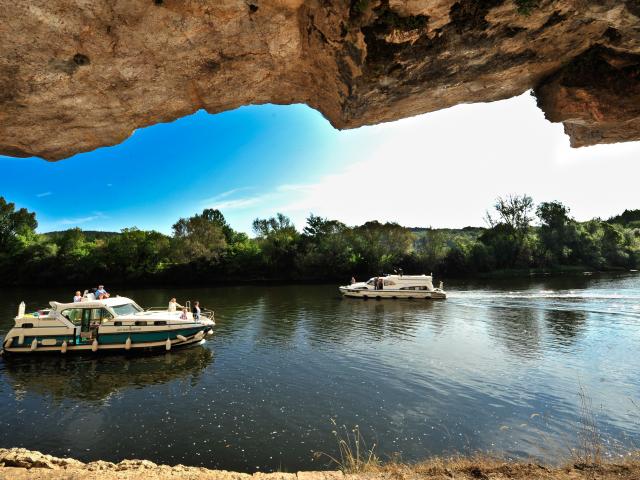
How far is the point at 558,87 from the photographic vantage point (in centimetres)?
666

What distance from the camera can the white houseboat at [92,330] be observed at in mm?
21500

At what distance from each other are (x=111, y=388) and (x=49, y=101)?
573 inches

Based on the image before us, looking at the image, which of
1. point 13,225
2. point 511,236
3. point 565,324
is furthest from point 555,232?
point 13,225

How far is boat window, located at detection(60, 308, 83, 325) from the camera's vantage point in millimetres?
22328

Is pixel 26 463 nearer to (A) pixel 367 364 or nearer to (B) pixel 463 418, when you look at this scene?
(B) pixel 463 418

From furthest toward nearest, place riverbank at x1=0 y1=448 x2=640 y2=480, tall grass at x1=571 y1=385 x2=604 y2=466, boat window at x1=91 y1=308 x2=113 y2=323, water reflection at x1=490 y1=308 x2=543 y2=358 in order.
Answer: boat window at x1=91 y1=308 x2=113 y2=323 → water reflection at x1=490 y1=308 x2=543 y2=358 → tall grass at x1=571 y1=385 x2=604 y2=466 → riverbank at x1=0 y1=448 x2=640 y2=480

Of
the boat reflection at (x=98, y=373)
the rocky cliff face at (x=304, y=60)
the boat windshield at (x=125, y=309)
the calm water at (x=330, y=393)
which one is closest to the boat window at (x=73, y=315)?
the boat windshield at (x=125, y=309)

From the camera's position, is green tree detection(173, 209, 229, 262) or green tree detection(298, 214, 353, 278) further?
green tree detection(173, 209, 229, 262)

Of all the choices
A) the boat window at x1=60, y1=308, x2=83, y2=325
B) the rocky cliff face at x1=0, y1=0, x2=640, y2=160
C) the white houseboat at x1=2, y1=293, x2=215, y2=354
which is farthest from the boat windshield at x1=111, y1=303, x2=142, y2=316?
the rocky cliff face at x1=0, y1=0, x2=640, y2=160

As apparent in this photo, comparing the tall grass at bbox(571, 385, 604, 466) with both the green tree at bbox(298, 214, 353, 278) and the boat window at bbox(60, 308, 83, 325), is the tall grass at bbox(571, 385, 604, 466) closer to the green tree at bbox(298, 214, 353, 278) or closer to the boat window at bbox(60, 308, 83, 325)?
the boat window at bbox(60, 308, 83, 325)

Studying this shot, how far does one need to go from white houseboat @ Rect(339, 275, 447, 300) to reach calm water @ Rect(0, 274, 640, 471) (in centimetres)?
1469

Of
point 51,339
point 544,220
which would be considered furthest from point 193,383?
point 544,220

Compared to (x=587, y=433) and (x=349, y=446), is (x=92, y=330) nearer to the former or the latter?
(x=349, y=446)

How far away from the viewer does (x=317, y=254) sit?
70.8 m
